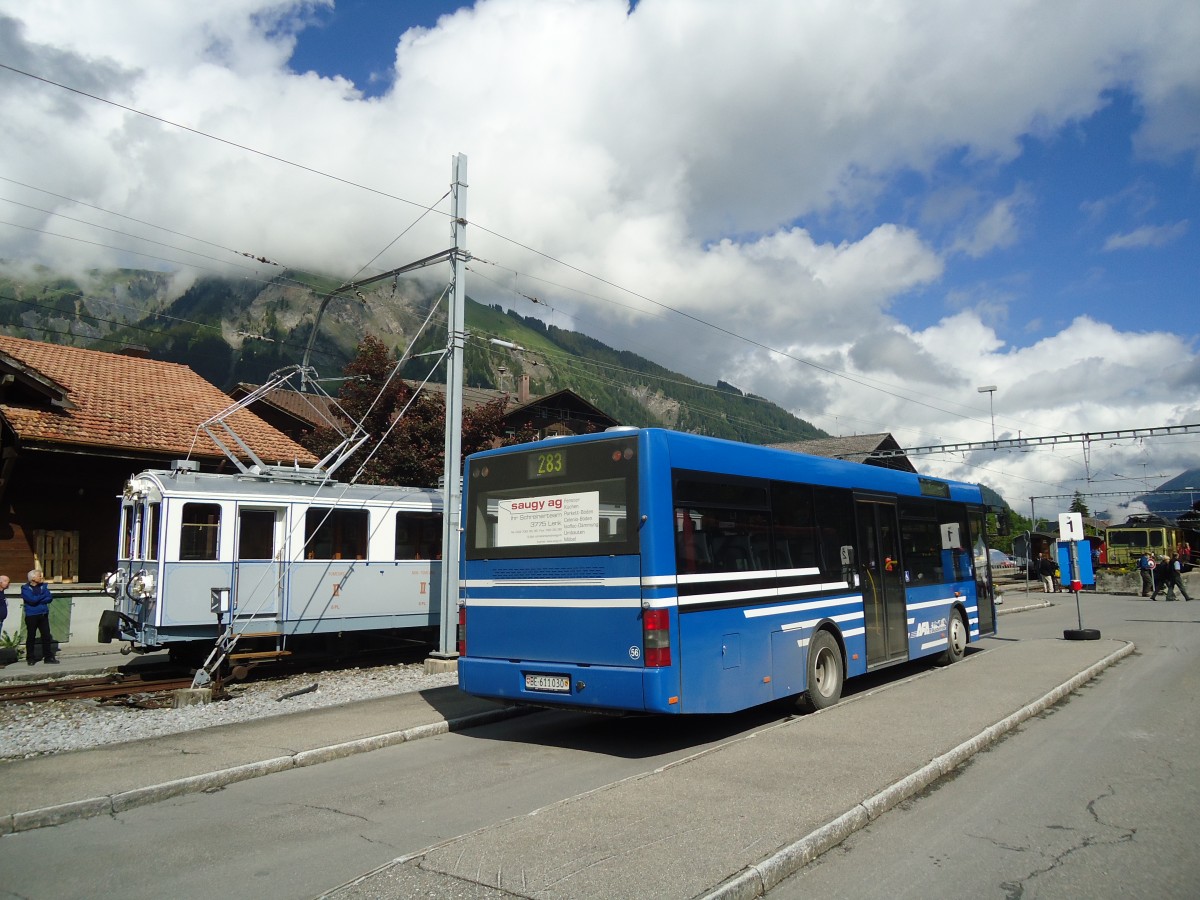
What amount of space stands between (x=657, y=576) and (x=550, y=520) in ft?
4.55

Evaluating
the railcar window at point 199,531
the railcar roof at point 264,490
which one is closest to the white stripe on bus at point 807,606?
the railcar roof at point 264,490

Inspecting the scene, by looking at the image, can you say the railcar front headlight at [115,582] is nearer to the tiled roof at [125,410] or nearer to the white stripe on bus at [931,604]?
the tiled roof at [125,410]

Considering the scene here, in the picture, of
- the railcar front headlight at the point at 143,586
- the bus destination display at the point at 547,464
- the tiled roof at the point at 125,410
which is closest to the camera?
the bus destination display at the point at 547,464

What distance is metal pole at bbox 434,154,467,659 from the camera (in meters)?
13.5

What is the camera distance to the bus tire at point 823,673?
969 cm

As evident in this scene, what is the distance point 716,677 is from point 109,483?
17.3m

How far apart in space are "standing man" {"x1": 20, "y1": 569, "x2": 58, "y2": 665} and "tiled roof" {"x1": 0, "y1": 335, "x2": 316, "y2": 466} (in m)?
3.66

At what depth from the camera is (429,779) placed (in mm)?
7473

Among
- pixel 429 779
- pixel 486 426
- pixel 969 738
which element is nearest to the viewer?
pixel 429 779

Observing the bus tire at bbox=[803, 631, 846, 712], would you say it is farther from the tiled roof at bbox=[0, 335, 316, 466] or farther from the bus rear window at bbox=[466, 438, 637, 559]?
the tiled roof at bbox=[0, 335, 316, 466]

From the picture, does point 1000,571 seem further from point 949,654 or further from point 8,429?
point 8,429

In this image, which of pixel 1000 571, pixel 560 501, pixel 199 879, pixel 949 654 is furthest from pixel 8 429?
pixel 1000 571

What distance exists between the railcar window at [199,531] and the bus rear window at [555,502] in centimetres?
596

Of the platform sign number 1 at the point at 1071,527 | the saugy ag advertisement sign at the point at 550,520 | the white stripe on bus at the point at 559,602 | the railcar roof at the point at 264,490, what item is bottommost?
the white stripe on bus at the point at 559,602
